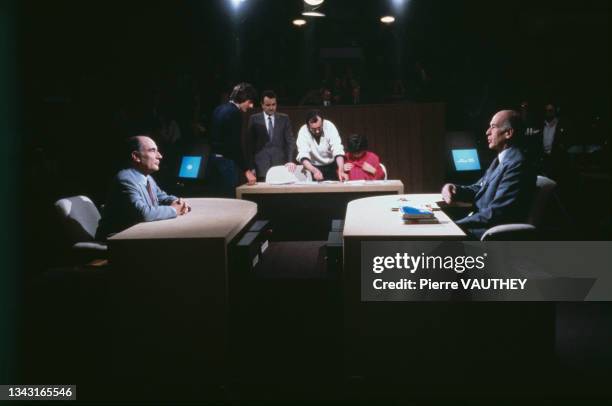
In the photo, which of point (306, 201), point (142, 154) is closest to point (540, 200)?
point (306, 201)

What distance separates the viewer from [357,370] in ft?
8.77

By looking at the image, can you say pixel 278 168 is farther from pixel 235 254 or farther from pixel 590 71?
pixel 590 71

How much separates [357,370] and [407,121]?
18.5 ft

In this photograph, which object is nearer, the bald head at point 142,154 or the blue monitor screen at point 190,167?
the bald head at point 142,154

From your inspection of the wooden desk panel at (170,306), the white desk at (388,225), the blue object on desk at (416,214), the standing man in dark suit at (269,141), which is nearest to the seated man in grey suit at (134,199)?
the wooden desk panel at (170,306)

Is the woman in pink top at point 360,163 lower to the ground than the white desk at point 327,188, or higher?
higher

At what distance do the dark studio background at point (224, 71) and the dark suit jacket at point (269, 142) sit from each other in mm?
2204

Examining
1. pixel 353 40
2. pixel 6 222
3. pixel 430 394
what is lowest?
pixel 430 394

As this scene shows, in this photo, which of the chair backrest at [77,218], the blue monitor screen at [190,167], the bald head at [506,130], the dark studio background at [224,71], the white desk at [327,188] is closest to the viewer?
the chair backrest at [77,218]

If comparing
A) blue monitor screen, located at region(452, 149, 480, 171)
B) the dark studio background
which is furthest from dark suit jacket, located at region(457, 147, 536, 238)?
blue monitor screen, located at region(452, 149, 480, 171)

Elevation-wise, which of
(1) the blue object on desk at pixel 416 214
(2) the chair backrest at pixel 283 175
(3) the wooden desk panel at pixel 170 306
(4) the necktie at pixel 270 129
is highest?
(4) the necktie at pixel 270 129

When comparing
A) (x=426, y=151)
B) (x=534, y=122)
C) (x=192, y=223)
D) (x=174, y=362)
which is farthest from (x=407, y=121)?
(x=174, y=362)

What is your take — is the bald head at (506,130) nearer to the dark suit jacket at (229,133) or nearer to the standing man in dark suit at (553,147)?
the dark suit jacket at (229,133)

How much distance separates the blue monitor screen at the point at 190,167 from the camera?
7.56m
